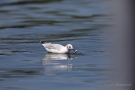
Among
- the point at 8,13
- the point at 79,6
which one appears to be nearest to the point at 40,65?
the point at 8,13

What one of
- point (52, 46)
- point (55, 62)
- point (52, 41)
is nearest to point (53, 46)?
point (52, 46)

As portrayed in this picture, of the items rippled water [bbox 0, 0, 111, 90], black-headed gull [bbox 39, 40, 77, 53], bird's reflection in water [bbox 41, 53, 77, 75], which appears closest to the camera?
rippled water [bbox 0, 0, 111, 90]

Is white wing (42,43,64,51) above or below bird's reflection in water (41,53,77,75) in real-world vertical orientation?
above

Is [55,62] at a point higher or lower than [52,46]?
lower

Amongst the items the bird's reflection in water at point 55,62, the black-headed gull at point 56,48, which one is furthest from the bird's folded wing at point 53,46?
the bird's reflection in water at point 55,62

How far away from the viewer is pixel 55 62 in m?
9.78

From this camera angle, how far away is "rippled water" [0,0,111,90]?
26.1 ft

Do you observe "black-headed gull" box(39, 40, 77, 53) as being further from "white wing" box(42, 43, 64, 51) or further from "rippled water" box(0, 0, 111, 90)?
"rippled water" box(0, 0, 111, 90)

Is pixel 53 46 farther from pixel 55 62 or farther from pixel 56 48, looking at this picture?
pixel 55 62

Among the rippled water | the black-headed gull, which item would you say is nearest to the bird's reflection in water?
the rippled water

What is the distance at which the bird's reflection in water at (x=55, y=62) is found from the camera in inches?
355

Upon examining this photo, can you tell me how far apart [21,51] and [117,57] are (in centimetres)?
961

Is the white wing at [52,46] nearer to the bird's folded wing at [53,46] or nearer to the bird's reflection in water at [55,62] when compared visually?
the bird's folded wing at [53,46]

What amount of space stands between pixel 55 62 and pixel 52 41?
2.65 meters
